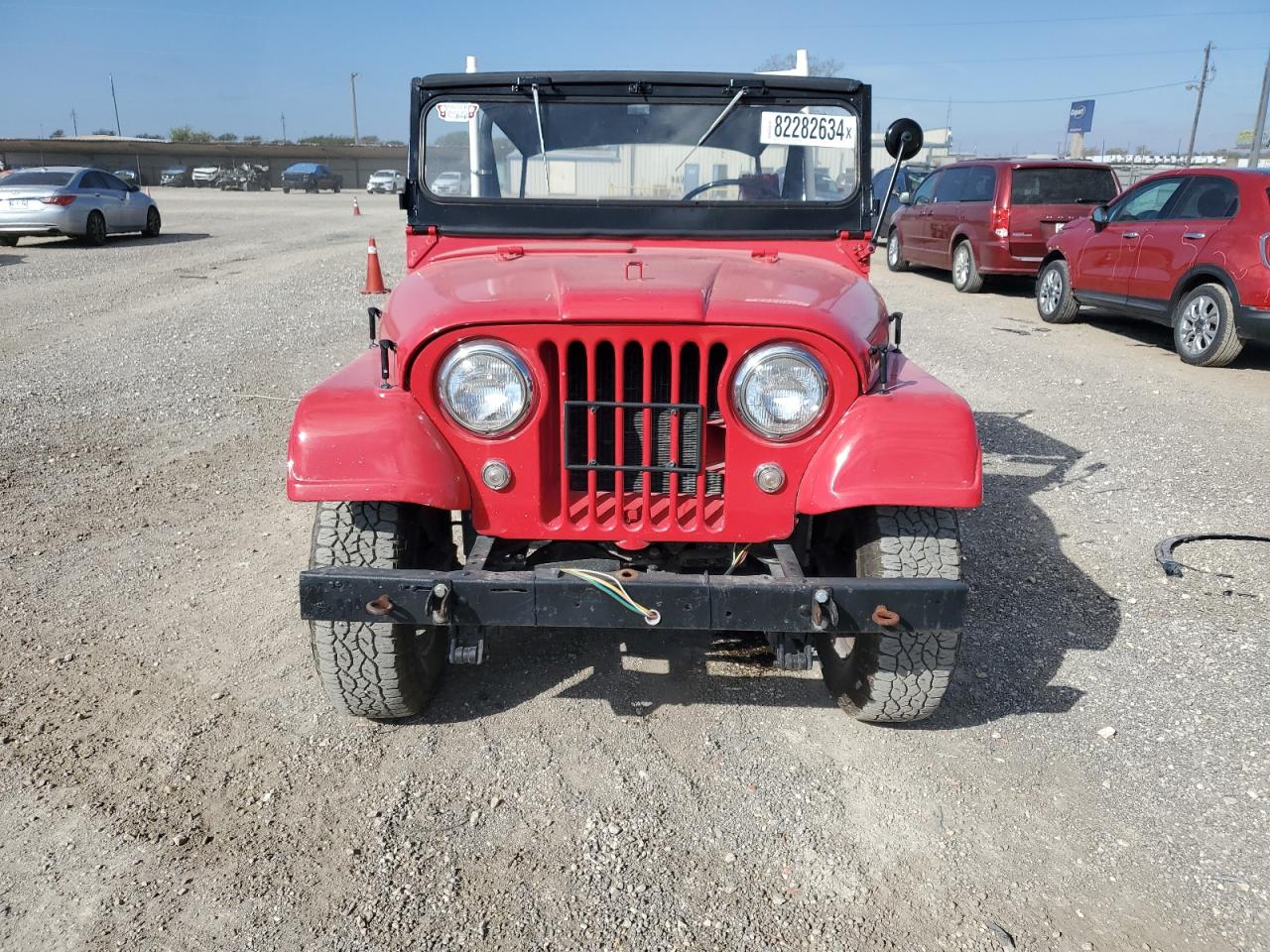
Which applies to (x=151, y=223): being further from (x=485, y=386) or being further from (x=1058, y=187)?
(x=485, y=386)

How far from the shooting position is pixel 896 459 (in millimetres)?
2744

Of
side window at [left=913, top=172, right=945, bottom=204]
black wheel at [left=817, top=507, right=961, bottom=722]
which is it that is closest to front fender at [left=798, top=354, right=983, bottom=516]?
black wheel at [left=817, top=507, right=961, bottom=722]

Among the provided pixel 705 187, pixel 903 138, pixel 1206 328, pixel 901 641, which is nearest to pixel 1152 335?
pixel 1206 328

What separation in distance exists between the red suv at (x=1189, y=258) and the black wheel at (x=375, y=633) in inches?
308

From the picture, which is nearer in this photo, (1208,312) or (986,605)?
(986,605)

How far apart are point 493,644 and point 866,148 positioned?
2497 mm

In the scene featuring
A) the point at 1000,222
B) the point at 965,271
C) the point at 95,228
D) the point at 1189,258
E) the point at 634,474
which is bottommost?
the point at 965,271

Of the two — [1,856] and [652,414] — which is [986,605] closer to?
[652,414]

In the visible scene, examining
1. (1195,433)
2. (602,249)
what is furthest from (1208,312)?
(602,249)

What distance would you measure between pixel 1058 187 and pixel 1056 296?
1865mm

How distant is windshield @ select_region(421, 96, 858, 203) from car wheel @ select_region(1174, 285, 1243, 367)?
20.6 feet

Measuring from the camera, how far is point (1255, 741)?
3.26 metres

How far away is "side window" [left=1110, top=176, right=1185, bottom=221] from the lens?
9391 millimetres

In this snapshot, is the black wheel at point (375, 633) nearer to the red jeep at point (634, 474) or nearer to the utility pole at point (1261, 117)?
the red jeep at point (634, 474)
